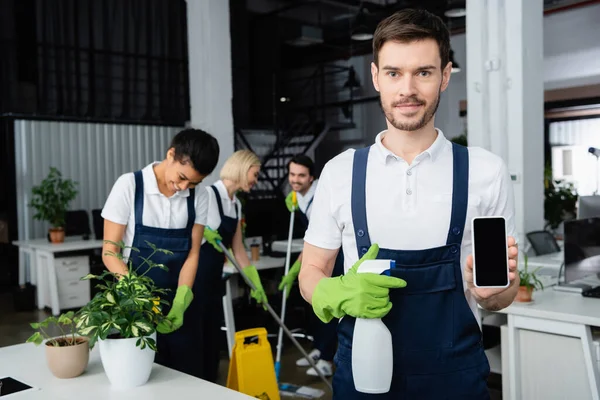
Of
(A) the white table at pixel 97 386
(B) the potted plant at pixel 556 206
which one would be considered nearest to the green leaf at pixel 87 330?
(A) the white table at pixel 97 386

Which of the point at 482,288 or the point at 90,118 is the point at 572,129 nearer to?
the point at 90,118

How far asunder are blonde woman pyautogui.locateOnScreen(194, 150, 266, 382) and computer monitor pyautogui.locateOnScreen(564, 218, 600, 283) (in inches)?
68.0

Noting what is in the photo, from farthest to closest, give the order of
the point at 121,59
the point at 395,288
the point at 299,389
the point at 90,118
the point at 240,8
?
the point at 240,8, the point at 121,59, the point at 90,118, the point at 299,389, the point at 395,288

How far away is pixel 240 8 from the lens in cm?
1276

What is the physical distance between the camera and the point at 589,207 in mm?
4277

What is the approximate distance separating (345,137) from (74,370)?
12.3 metres

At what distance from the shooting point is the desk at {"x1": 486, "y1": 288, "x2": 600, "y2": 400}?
2930mm

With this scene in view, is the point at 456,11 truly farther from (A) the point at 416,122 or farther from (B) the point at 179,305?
(A) the point at 416,122

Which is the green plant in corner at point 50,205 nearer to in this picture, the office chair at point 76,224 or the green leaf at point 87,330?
the office chair at point 76,224

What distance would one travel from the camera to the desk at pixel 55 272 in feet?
21.8

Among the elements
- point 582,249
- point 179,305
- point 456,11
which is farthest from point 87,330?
point 456,11

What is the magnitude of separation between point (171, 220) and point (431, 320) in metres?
1.55

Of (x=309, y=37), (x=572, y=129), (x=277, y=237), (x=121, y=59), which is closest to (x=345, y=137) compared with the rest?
(x=309, y=37)

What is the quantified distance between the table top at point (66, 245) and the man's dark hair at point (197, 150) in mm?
4484
